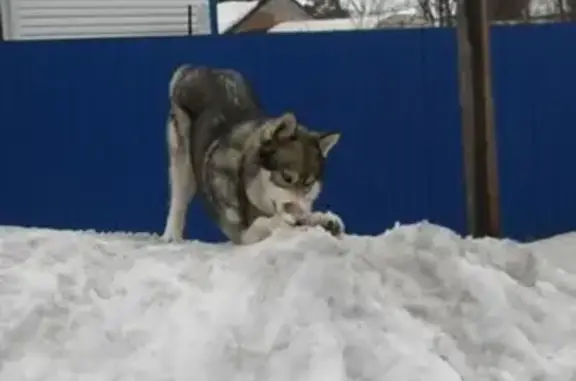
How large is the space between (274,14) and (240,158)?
3957 millimetres

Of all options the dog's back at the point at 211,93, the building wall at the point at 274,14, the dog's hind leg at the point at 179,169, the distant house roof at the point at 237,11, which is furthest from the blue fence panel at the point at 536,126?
the dog's hind leg at the point at 179,169

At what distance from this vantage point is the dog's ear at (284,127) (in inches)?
173

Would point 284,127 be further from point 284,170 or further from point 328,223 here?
point 328,223

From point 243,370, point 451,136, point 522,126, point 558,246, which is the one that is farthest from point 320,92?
point 243,370

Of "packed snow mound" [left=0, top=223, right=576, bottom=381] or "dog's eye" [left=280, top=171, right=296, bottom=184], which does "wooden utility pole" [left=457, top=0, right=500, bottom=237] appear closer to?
"packed snow mound" [left=0, top=223, right=576, bottom=381]

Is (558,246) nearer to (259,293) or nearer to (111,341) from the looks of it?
(259,293)

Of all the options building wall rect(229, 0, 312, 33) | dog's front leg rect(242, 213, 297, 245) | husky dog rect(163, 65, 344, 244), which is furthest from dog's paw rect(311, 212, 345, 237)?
A: building wall rect(229, 0, 312, 33)

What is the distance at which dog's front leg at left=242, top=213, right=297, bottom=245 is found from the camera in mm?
4371

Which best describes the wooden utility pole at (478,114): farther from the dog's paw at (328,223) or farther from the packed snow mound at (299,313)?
the dog's paw at (328,223)

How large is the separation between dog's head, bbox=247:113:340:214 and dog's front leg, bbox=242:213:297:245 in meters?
0.03

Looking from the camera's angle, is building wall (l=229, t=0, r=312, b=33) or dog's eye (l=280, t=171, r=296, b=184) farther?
building wall (l=229, t=0, r=312, b=33)

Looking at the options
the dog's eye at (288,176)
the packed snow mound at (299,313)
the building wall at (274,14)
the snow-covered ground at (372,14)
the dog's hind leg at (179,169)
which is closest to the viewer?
the packed snow mound at (299,313)

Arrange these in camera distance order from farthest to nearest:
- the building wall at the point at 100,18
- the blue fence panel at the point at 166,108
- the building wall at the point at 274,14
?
the building wall at the point at 100,18, the building wall at the point at 274,14, the blue fence panel at the point at 166,108

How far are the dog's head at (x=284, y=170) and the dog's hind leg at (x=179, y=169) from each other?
0.79 m
